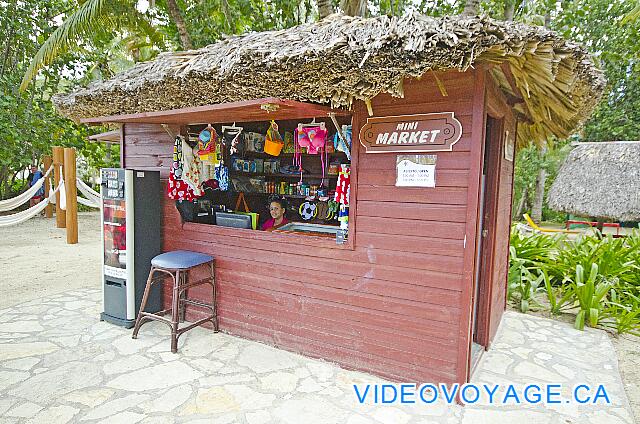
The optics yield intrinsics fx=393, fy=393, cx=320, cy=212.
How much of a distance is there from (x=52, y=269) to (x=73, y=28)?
3.96 meters

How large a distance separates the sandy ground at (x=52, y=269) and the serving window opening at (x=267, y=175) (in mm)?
2179

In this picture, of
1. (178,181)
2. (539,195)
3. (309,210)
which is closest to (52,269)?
(178,181)

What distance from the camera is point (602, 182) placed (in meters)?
9.43

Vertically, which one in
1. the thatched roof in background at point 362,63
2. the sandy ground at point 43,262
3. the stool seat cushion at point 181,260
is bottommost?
the sandy ground at point 43,262

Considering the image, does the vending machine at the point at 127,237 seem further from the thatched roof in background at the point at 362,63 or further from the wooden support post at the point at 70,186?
the wooden support post at the point at 70,186

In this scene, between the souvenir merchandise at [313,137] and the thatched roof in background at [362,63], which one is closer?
the thatched roof in background at [362,63]

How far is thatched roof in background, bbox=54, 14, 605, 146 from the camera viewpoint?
2.07 m

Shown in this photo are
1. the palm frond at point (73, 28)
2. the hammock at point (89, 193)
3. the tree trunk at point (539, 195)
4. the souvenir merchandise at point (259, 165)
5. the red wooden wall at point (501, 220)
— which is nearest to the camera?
the red wooden wall at point (501, 220)

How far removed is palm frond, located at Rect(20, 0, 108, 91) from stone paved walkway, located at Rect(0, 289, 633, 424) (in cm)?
496

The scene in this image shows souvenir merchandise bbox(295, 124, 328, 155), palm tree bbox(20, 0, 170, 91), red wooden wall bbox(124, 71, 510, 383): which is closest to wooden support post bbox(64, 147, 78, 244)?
palm tree bbox(20, 0, 170, 91)

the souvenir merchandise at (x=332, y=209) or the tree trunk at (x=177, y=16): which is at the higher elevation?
the tree trunk at (x=177, y=16)

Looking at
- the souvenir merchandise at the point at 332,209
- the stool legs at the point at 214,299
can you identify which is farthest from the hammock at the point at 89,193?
the stool legs at the point at 214,299

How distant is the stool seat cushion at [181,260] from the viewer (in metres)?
3.20

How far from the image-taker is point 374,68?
89.4 inches
